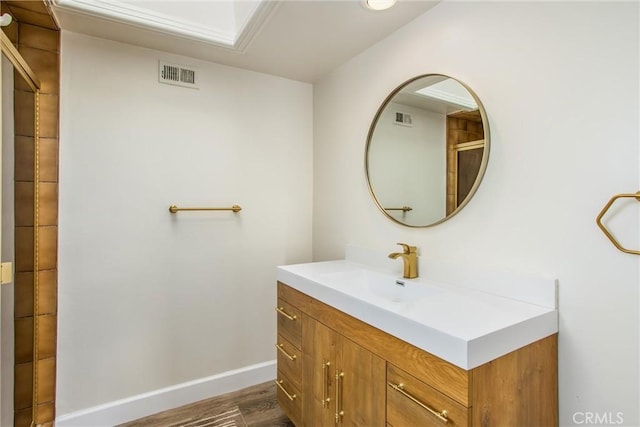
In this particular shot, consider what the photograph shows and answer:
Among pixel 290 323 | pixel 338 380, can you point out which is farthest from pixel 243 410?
pixel 338 380

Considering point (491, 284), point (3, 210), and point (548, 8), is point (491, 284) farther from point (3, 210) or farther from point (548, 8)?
point (3, 210)

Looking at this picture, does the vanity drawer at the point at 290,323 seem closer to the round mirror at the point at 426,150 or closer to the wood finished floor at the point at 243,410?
the wood finished floor at the point at 243,410

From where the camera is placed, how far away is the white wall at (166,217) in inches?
72.2

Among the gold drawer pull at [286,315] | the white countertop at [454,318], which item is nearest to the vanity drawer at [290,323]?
the gold drawer pull at [286,315]

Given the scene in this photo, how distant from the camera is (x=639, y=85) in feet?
3.15

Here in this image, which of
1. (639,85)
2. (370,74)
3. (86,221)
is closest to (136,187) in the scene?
(86,221)

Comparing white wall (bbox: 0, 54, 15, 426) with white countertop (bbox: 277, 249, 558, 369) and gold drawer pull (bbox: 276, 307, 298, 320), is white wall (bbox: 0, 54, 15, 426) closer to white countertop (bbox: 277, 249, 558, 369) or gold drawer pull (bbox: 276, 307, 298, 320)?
gold drawer pull (bbox: 276, 307, 298, 320)

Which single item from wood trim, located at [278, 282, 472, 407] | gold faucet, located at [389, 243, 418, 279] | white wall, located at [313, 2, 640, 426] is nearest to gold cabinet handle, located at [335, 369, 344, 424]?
wood trim, located at [278, 282, 472, 407]

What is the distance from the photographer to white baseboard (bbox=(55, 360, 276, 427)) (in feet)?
6.08

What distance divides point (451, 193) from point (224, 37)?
1.56 m

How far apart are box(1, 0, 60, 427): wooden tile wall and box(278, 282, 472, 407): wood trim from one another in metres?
1.39

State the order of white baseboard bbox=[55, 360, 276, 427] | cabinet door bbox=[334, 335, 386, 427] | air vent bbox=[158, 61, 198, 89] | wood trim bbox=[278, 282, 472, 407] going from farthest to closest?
air vent bbox=[158, 61, 198, 89] → white baseboard bbox=[55, 360, 276, 427] → cabinet door bbox=[334, 335, 386, 427] → wood trim bbox=[278, 282, 472, 407]

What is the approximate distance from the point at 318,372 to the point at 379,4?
1727 mm

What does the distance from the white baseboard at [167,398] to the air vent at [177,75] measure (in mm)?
1929
